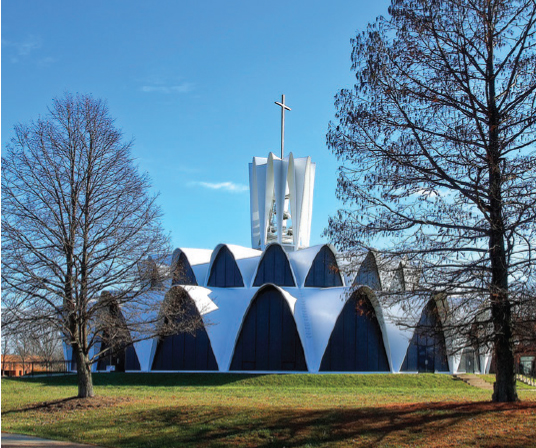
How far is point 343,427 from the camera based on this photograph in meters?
13.3

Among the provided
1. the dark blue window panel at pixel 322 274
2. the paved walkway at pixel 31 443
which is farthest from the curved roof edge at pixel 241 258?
the paved walkway at pixel 31 443

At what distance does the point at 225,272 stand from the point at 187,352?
5923mm

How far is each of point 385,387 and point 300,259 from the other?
11.4m

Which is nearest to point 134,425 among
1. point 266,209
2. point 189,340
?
point 189,340

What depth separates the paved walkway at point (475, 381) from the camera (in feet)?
98.8

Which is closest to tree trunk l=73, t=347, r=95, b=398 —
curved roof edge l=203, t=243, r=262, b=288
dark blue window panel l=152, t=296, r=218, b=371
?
dark blue window panel l=152, t=296, r=218, b=371

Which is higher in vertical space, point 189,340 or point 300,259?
point 300,259

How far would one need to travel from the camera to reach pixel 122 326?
20.4 m

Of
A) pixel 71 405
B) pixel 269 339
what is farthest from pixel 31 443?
pixel 269 339

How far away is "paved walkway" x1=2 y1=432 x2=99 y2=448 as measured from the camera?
13.2 metres

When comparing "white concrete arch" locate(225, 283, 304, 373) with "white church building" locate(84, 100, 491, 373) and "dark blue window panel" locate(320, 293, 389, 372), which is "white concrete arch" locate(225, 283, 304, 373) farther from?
"dark blue window panel" locate(320, 293, 389, 372)

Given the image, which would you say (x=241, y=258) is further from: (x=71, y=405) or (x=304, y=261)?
(x=71, y=405)

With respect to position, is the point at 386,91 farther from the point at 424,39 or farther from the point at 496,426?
the point at 496,426

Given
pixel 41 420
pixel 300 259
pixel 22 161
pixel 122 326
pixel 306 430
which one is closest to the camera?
pixel 306 430
